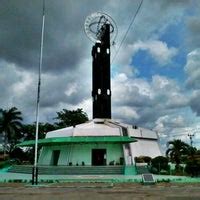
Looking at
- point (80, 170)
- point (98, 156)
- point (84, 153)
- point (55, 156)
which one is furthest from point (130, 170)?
point (55, 156)

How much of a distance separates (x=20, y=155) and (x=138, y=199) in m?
54.0

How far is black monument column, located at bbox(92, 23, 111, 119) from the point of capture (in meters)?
51.8

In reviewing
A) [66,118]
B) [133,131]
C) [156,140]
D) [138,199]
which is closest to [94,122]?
[133,131]

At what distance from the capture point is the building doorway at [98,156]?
44281 mm

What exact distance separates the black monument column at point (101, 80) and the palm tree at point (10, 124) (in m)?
23.5

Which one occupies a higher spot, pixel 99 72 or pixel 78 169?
pixel 99 72

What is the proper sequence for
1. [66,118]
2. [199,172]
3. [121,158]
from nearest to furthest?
[199,172] < [121,158] < [66,118]

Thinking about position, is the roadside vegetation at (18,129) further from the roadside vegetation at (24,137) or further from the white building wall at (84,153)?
the white building wall at (84,153)

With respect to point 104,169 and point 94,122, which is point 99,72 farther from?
point 104,169

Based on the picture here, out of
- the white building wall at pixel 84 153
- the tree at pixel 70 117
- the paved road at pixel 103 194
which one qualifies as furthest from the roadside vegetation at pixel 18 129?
the paved road at pixel 103 194

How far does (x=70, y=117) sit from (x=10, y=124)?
13.5 m

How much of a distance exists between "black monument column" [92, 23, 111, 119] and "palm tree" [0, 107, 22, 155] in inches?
924

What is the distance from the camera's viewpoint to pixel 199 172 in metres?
32.6

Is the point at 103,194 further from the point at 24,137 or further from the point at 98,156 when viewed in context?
the point at 24,137
